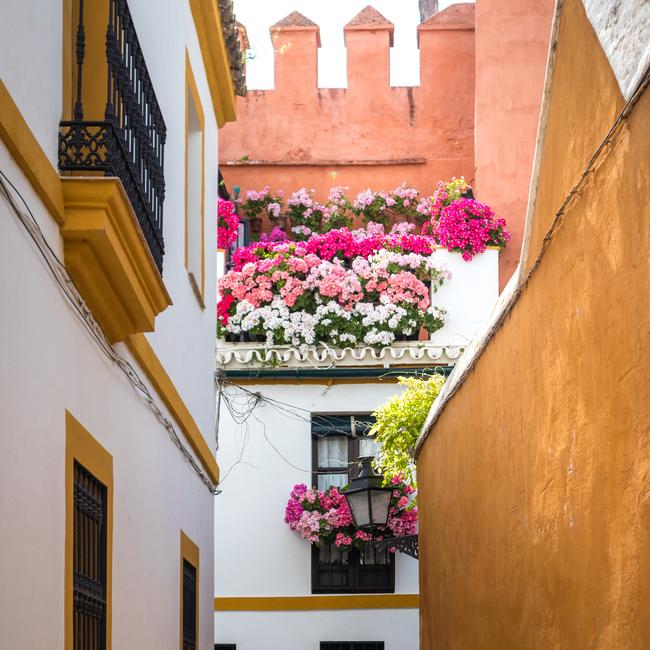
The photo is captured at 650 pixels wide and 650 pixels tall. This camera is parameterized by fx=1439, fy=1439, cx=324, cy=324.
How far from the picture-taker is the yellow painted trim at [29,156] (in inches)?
180

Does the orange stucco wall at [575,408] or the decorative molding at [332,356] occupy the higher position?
the decorative molding at [332,356]

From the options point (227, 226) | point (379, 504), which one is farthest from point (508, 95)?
point (379, 504)

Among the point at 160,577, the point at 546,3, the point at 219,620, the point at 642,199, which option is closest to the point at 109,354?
the point at 160,577

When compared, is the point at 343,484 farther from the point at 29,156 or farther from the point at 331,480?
the point at 29,156

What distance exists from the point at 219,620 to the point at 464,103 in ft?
27.3

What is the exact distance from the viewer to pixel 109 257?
5.66m

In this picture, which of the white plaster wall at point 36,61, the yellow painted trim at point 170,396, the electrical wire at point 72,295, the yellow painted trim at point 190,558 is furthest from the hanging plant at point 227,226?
the white plaster wall at point 36,61

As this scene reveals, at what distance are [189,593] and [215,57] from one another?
4094 millimetres

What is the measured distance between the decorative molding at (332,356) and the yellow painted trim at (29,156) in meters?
11.0

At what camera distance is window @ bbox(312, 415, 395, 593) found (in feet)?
52.1

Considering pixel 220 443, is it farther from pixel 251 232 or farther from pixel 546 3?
pixel 546 3

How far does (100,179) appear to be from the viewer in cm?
539

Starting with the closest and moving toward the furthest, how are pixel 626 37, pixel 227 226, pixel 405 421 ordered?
1. pixel 626 37
2. pixel 405 421
3. pixel 227 226

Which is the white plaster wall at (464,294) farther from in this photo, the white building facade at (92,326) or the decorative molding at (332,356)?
the white building facade at (92,326)
